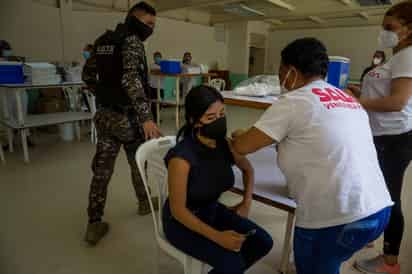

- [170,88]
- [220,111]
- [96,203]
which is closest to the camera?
[220,111]

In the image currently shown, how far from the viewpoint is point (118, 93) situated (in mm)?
1728

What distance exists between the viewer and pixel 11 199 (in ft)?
8.10

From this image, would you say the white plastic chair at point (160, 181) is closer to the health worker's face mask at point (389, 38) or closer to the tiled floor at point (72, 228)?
the tiled floor at point (72, 228)

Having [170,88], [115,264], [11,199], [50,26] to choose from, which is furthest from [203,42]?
[115,264]

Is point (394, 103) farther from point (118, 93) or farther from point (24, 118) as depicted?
point (24, 118)

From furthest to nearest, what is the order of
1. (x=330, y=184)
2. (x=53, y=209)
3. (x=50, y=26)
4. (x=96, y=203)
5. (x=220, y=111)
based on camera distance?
(x=50, y=26) < (x=53, y=209) < (x=96, y=203) < (x=220, y=111) < (x=330, y=184)

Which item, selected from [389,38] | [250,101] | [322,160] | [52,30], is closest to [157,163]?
[250,101]

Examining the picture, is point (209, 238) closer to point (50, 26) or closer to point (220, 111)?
point (220, 111)

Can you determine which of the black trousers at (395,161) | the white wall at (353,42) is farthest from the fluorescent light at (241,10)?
the black trousers at (395,161)

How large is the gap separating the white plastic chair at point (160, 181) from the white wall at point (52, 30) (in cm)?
519

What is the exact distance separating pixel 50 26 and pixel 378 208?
21.0ft

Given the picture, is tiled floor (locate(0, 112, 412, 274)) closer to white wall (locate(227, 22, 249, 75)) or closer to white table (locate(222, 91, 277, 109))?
white table (locate(222, 91, 277, 109))

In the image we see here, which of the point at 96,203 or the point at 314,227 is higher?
the point at 314,227

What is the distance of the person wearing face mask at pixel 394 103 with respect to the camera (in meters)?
1.25
